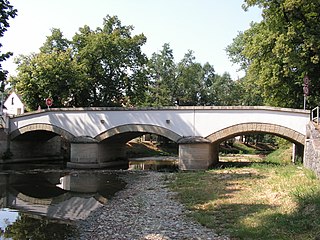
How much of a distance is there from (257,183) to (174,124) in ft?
31.2

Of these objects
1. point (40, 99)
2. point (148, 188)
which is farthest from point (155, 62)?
point (148, 188)

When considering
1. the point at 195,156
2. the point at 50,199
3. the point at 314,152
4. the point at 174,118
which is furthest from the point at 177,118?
the point at 314,152

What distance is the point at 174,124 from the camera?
22828 mm

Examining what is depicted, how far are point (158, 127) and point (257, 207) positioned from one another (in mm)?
14079

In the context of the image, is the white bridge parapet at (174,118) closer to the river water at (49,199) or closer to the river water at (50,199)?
the river water at (50,199)

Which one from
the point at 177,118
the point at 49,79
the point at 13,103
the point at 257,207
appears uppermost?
the point at 49,79

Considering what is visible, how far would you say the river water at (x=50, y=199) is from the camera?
971 centimetres

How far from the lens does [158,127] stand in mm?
23312

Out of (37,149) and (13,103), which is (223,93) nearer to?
(37,149)

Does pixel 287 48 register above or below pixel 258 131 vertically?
above

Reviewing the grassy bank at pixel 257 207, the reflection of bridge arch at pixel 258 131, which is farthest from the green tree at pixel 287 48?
the grassy bank at pixel 257 207

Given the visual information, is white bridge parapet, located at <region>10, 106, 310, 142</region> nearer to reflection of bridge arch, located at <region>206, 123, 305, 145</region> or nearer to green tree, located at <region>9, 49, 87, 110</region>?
reflection of bridge arch, located at <region>206, 123, 305, 145</region>

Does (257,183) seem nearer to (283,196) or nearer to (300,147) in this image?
(283,196)

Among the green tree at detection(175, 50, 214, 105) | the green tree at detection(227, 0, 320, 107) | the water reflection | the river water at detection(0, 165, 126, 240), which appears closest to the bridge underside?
the river water at detection(0, 165, 126, 240)
